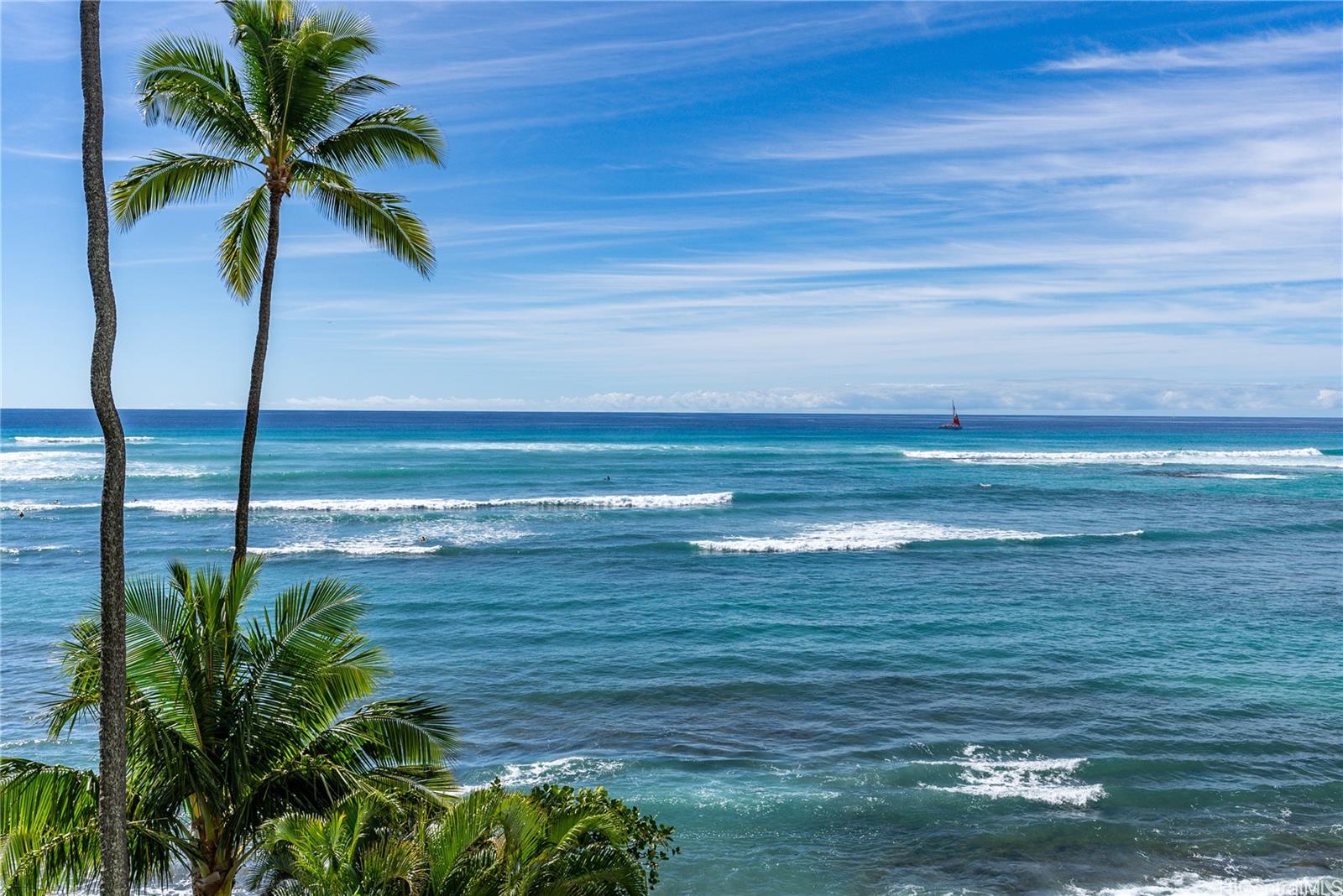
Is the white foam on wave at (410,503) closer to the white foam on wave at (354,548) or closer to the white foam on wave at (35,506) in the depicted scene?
the white foam on wave at (35,506)

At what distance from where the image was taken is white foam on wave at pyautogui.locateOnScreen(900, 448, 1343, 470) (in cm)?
8781

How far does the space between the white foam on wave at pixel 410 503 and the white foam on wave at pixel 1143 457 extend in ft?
147

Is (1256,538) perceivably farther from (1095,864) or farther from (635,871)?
(635,871)

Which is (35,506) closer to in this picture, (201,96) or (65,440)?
(201,96)

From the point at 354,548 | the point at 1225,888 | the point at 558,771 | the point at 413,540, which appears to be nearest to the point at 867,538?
the point at 413,540

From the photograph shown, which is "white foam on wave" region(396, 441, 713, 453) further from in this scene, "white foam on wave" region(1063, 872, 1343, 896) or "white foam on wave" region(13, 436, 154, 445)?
"white foam on wave" region(1063, 872, 1343, 896)

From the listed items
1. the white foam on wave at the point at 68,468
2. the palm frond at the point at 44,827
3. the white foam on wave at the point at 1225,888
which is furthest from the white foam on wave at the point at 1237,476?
the palm frond at the point at 44,827

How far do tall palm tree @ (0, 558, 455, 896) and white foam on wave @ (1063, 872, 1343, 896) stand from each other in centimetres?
903

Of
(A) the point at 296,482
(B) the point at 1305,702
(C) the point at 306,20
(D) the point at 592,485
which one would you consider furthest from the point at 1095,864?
(A) the point at 296,482

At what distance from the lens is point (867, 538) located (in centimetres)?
3991

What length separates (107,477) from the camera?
6.39m

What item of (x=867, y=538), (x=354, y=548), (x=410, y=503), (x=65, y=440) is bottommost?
(x=354, y=548)

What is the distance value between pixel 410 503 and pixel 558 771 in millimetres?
36271

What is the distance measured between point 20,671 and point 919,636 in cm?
2183
